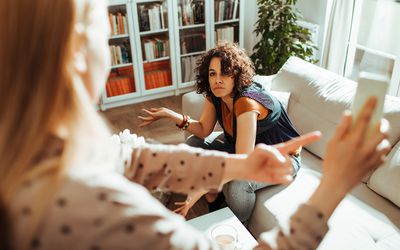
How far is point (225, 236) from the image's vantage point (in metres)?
1.52

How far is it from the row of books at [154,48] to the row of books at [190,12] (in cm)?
27

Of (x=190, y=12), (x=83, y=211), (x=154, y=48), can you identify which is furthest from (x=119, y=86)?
(x=83, y=211)

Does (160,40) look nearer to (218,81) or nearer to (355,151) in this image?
(218,81)

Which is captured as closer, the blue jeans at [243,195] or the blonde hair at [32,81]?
the blonde hair at [32,81]

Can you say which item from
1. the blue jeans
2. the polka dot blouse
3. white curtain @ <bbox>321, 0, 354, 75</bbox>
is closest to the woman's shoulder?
the polka dot blouse

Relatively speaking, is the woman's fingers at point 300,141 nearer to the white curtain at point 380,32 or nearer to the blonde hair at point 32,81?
the blonde hair at point 32,81

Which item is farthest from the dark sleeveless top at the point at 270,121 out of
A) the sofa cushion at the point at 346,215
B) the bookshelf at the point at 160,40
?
the bookshelf at the point at 160,40

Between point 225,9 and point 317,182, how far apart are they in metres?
2.46

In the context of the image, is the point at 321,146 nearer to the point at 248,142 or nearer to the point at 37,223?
the point at 248,142

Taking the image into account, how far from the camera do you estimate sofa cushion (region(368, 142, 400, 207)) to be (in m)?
1.78

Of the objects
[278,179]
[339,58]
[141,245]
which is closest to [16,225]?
[141,245]

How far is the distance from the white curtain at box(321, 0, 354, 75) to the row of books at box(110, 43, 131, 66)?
1.84m

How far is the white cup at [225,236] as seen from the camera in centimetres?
150

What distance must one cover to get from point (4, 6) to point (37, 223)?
271 mm
